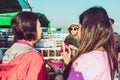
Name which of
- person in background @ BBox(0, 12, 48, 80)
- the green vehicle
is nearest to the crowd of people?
person in background @ BBox(0, 12, 48, 80)

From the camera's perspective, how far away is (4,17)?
14.6 meters

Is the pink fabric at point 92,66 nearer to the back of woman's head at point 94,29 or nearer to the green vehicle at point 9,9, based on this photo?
the back of woman's head at point 94,29

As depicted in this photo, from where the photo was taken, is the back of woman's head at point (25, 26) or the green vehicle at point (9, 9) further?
the green vehicle at point (9, 9)

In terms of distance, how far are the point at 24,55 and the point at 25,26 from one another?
0.93 ft

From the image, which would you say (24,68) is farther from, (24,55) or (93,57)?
(93,57)

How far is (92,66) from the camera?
112 inches

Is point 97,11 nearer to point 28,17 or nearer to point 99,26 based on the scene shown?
point 99,26

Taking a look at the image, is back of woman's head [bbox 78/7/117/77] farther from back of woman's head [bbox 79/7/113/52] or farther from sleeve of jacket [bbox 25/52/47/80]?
sleeve of jacket [bbox 25/52/47/80]

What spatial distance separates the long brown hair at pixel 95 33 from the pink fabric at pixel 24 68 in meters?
0.49

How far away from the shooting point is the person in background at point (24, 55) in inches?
135

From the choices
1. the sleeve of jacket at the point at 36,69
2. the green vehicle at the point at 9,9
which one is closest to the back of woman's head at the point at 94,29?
the sleeve of jacket at the point at 36,69

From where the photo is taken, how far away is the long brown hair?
9.61 feet

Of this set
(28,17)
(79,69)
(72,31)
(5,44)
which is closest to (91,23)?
(79,69)

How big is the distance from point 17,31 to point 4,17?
11.2 meters
